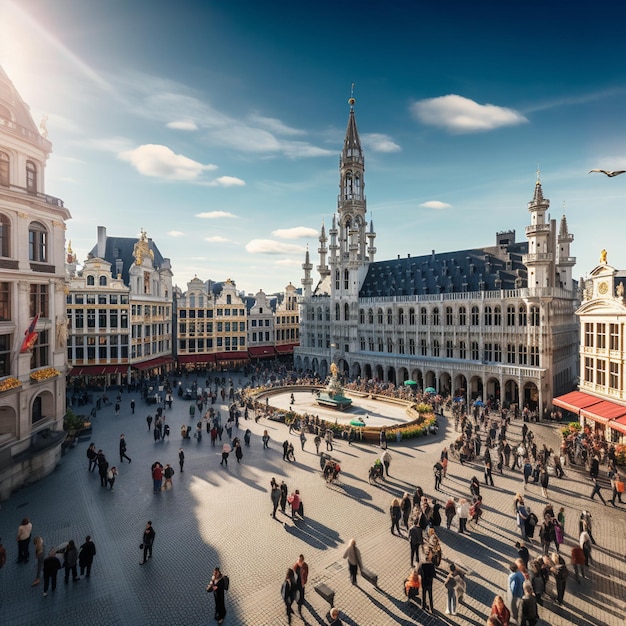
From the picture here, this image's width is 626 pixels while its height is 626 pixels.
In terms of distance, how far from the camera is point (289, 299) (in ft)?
256

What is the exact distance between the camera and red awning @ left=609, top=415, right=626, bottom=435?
23.5 metres

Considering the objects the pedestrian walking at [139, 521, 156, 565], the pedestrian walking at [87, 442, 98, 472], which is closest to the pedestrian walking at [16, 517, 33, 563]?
the pedestrian walking at [139, 521, 156, 565]

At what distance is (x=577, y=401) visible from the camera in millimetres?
29641

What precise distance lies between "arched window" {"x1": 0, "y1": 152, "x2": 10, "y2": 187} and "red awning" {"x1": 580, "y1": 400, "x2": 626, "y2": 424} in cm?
3909

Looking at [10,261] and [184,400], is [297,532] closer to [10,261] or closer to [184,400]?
[10,261]

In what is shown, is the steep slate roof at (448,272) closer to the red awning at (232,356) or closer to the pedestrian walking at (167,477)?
the red awning at (232,356)

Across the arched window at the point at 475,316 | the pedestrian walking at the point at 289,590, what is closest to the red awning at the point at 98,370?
the arched window at the point at 475,316

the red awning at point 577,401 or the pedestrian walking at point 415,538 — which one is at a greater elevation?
the red awning at point 577,401

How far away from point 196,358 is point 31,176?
41.5 metres

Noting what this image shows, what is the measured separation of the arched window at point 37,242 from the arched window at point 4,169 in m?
2.56

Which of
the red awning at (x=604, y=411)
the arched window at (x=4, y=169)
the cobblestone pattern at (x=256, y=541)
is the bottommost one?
the cobblestone pattern at (x=256, y=541)

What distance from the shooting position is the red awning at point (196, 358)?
203 ft

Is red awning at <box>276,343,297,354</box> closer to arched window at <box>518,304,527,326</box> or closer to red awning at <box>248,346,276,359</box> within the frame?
red awning at <box>248,346,276,359</box>

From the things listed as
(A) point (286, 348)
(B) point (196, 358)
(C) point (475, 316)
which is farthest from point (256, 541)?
(A) point (286, 348)
